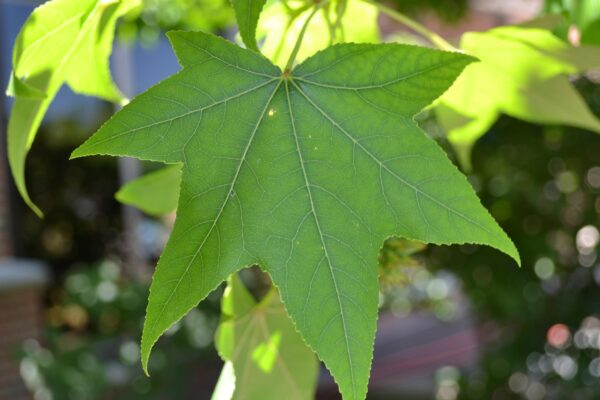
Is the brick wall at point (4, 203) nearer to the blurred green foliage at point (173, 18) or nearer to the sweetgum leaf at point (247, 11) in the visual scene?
the blurred green foliage at point (173, 18)

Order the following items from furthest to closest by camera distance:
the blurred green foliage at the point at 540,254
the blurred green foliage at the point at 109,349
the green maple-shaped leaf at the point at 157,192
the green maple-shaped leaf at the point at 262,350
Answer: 1. the blurred green foliage at the point at 109,349
2. the blurred green foliage at the point at 540,254
3. the green maple-shaped leaf at the point at 157,192
4. the green maple-shaped leaf at the point at 262,350

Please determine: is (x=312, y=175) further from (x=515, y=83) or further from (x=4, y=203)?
(x=4, y=203)

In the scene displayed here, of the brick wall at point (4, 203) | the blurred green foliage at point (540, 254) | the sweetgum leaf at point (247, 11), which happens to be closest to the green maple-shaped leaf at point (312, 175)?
the sweetgum leaf at point (247, 11)

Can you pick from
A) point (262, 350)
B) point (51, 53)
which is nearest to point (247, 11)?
point (51, 53)

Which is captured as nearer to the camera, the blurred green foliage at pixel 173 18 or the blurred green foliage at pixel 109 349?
the blurred green foliage at pixel 173 18

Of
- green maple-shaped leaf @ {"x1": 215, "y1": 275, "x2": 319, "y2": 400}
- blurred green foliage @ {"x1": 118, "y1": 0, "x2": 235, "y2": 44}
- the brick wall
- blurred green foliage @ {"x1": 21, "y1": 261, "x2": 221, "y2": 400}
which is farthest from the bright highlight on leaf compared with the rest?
the brick wall

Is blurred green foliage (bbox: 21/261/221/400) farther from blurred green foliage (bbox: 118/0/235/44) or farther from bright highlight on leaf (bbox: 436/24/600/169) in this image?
bright highlight on leaf (bbox: 436/24/600/169)

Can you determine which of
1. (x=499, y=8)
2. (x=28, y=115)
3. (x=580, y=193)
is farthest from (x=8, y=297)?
(x=499, y=8)

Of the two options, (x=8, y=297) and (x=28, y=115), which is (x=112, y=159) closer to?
(x=8, y=297)
